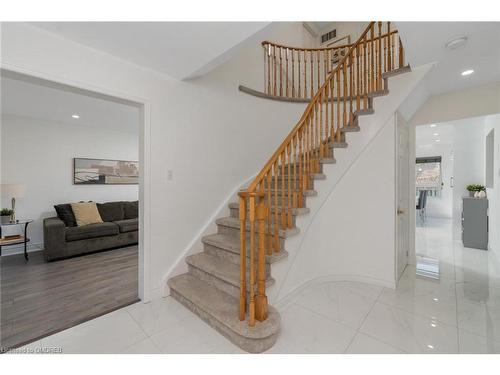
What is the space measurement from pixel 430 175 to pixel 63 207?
35.1 feet

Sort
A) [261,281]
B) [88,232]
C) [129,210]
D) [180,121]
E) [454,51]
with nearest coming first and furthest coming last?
[261,281]
[454,51]
[180,121]
[88,232]
[129,210]

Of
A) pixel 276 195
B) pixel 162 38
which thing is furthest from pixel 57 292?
pixel 162 38

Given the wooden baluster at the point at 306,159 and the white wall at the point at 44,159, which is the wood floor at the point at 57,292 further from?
the wooden baluster at the point at 306,159

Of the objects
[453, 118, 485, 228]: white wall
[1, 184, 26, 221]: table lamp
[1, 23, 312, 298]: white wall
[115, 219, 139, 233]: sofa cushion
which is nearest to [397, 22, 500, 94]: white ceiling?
[1, 23, 312, 298]: white wall

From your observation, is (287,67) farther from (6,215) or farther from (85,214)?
(6,215)

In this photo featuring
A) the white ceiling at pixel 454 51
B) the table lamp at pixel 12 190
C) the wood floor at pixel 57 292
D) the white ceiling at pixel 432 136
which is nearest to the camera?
the white ceiling at pixel 454 51

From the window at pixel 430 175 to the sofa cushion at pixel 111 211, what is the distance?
9.00 meters

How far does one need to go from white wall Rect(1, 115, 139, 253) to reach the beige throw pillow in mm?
606

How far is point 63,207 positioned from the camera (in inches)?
160

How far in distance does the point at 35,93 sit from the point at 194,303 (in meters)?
3.62

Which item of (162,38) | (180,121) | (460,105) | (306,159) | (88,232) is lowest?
(88,232)

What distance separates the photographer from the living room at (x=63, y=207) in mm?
2244

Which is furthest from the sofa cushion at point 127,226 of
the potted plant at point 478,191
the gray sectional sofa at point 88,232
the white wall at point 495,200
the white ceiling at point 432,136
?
the white ceiling at point 432,136
